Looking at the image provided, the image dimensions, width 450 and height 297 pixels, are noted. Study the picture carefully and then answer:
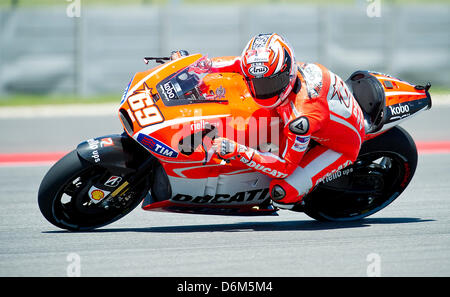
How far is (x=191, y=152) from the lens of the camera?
17.5 ft

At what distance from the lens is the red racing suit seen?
5298 mm

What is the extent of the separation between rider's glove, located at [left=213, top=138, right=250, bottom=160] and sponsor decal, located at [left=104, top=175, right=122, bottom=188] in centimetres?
84

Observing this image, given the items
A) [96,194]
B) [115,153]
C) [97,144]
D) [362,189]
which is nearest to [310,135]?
[362,189]

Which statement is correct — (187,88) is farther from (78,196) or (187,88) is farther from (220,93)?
(78,196)

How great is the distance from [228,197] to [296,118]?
0.86 metres

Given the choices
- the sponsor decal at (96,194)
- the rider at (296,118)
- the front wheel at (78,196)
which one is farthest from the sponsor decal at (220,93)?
the sponsor decal at (96,194)

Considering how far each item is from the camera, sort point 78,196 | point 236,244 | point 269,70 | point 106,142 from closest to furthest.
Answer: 1. point 269,70
2. point 236,244
3. point 106,142
4. point 78,196

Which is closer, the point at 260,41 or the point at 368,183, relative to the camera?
the point at 260,41

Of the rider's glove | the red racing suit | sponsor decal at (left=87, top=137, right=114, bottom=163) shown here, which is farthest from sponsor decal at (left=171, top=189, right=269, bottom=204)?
sponsor decal at (left=87, top=137, right=114, bottom=163)

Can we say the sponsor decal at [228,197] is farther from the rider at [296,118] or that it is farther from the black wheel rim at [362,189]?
the black wheel rim at [362,189]

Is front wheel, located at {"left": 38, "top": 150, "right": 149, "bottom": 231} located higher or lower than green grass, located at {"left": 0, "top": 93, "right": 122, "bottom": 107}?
higher

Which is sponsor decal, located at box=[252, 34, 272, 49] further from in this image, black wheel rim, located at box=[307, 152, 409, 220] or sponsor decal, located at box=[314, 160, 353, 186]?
black wheel rim, located at box=[307, 152, 409, 220]
